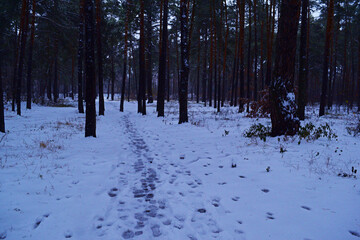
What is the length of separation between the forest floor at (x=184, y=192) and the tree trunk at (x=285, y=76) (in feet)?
2.42

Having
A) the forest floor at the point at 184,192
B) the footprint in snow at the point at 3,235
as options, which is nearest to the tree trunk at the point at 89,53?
the forest floor at the point at 184,192

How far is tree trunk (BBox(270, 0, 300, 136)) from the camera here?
700 centimetres

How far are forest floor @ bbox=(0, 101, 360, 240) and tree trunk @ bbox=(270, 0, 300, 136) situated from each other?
74 cm

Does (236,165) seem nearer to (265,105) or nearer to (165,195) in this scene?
(165,195)

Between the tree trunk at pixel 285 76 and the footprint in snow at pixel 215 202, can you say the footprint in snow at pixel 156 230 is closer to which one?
the footprint in snow at pixel 215 202

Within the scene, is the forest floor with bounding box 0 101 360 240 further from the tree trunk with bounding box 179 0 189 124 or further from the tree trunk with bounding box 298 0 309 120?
the tree trunk with bounding box 298 0 309 120

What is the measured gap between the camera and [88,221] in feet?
10.0

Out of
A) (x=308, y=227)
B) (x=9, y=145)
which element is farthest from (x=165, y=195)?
(x=9, y=145)

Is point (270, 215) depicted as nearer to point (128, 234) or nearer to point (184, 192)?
point (184, 192)

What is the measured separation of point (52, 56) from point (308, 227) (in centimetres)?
2845

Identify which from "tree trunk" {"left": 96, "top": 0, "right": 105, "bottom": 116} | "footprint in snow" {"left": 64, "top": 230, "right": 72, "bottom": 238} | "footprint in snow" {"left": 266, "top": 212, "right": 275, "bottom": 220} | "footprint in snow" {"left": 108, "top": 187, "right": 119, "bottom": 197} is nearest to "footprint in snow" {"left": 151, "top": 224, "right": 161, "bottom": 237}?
"footprint in snow" {"left": 64, "top": 230, "right": 72, "bottom": 238}

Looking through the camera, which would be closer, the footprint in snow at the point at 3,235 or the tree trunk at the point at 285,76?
the footprint in snow at the point at 3,235

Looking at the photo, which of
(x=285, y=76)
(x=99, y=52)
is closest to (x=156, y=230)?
(x=285, y=76)

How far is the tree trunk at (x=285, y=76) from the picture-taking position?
700cm
